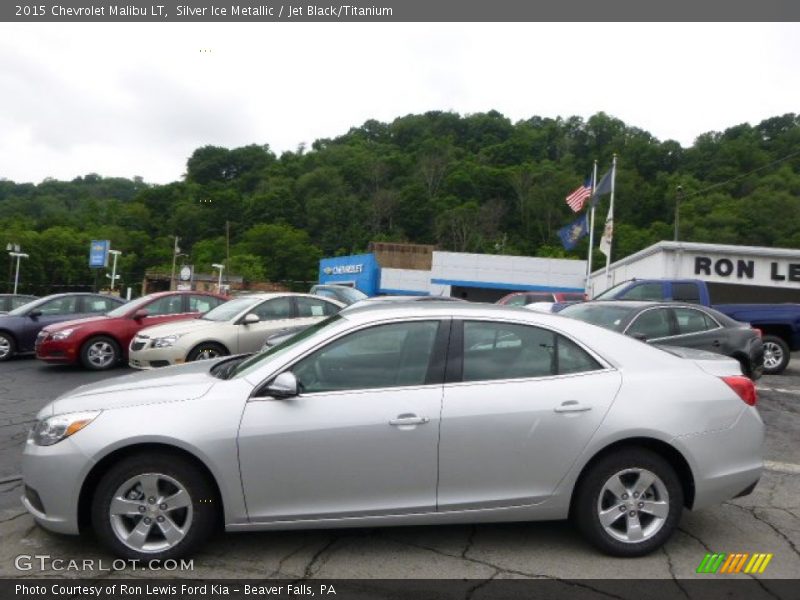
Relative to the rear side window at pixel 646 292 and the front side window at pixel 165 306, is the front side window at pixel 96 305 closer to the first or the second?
the front side window at pixel 165 306

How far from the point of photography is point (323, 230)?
91.4 m

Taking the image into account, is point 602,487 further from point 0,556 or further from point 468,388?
point 0,556

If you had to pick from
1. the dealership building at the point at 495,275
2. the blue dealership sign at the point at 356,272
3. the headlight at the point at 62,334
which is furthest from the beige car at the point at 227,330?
the blue dealership sign at the point at 356,272

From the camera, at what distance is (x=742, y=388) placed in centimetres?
409

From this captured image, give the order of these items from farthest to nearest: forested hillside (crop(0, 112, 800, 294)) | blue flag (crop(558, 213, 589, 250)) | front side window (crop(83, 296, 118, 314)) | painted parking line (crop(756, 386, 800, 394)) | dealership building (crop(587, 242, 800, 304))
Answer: forested hillside (crop(0, 112, 800, 294))
blue flag (crop(558, 213, 589, 250))
dealership building (crop(587, 242, 800, 304))
front side window (crop(83, 296, 118, 314))
painted parking line (crop(756, 386, 800, 394))

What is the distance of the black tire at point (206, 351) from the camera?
9672 mm

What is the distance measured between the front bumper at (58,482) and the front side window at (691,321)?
8.44 m

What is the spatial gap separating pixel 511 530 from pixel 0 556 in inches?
123

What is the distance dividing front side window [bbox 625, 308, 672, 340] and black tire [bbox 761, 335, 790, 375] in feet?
13.5

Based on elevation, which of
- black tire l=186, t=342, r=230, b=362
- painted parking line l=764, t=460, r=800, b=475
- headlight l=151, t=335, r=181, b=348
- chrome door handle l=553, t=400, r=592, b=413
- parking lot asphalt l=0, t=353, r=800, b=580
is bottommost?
parking lot asphalt l=0, t=353, r=800, b=580

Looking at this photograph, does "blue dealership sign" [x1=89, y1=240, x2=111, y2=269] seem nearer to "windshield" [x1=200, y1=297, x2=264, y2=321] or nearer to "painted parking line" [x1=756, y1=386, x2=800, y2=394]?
"windshield" [x1=200, y1=297, x2=264, y2=321]

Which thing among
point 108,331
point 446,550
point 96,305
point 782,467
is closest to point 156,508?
point 446,550

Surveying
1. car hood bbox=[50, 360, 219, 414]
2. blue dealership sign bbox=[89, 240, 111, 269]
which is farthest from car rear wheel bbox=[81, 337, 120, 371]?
blue dealership sign bbox=[89, 240, 111, 269]

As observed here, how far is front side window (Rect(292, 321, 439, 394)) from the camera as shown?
3.79 m
